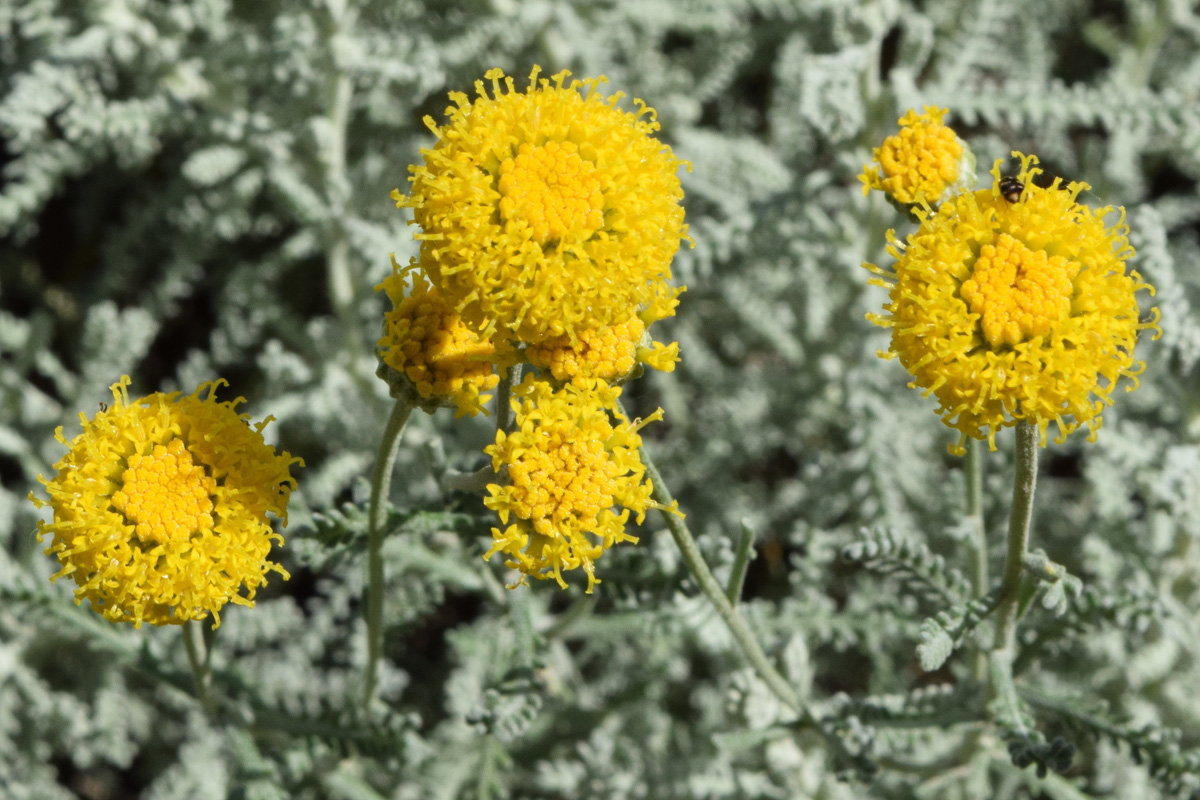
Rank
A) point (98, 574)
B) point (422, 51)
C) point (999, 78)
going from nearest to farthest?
1. point (98, 574)
2. point (422, 51)
3. point (999, 78)

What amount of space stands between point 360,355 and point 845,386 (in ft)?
6.36

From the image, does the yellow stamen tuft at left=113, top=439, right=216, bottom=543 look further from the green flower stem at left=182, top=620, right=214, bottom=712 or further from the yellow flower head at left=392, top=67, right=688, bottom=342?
the yellow flower head at left=392, top=67, right=688, bottom=342

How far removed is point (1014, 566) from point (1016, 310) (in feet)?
2.20

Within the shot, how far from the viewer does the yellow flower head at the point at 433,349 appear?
2.26 m

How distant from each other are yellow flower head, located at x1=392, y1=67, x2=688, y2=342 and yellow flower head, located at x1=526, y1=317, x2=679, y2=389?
0.15 feet

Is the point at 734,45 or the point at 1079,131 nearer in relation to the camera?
the point at 734,45

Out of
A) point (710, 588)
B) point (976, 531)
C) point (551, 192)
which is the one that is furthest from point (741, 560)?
point (551, 192)

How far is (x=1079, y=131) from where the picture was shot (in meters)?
5.97

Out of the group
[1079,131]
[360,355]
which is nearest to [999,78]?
[1079,131]

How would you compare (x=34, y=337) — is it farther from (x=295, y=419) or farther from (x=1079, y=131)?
(x=1079, y=131)

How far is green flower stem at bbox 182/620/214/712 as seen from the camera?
2580 mm

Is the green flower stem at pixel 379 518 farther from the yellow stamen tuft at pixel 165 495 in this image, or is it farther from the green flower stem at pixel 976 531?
the green flower stem at pixel 976 531

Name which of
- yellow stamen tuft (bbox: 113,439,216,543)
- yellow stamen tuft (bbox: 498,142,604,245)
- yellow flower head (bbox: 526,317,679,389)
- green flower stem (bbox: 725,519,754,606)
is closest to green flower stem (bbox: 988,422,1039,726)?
green flower stem (bbox: 725,519,754,606)

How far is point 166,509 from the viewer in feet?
7.44
